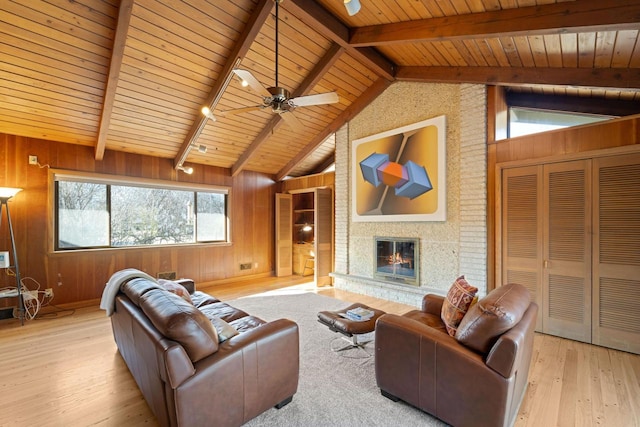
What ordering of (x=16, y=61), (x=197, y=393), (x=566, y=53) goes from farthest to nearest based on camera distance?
(x=16, y=61)
(x=566, y=53)
(x=197, y=393)

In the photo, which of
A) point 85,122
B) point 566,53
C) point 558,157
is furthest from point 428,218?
point 85,122

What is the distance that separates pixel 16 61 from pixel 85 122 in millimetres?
1091

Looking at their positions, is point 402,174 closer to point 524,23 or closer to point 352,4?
point 524,23

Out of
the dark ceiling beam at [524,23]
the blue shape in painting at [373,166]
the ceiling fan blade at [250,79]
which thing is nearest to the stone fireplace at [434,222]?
the blue shape in painting at [373,166]

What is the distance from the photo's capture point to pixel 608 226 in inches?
116

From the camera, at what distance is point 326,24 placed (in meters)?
3.36

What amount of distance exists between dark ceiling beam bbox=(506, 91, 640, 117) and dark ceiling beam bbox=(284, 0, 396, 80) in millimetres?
2106

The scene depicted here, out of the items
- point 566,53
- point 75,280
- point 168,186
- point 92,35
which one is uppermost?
point 92,35

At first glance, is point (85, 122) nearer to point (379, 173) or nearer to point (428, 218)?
point (379, 173)

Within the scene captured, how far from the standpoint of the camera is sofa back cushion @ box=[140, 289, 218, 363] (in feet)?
5.10

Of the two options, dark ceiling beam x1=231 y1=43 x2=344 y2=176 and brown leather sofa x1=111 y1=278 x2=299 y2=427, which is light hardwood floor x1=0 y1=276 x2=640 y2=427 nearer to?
brown leather sofa x1=111 y1=278 x2=299 y2=427

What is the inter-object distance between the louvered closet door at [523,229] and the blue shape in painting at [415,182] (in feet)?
3.36

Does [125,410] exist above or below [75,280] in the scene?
below

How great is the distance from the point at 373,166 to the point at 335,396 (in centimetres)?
369
